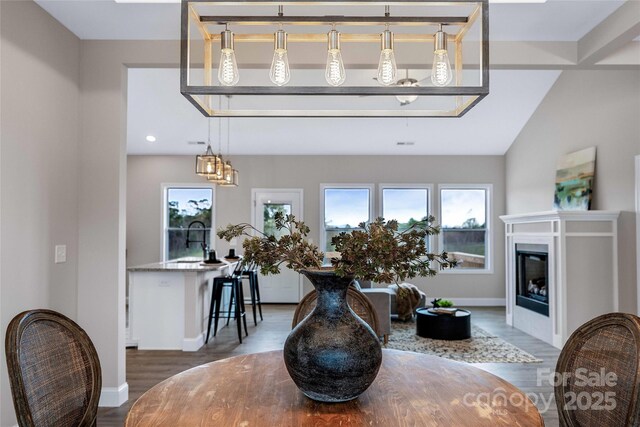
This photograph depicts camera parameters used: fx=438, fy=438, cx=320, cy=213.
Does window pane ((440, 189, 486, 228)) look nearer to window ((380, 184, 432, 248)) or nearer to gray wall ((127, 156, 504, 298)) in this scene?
gray wall ((127, 156, 504, 298))

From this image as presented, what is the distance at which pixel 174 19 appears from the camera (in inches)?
115

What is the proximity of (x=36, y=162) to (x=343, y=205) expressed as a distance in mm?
5475

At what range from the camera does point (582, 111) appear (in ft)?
17.2

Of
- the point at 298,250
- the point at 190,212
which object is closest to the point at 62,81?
the point at 298,250

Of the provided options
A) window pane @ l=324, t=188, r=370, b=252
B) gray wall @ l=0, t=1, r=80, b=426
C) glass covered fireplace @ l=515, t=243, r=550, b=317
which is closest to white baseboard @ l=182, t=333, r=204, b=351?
gray wall @ l=0, t=1, r=80, b=426

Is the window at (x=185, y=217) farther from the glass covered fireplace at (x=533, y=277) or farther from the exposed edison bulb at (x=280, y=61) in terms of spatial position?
the exposed edison bulb at (x=280, y=61)

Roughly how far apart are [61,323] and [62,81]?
7.18ft

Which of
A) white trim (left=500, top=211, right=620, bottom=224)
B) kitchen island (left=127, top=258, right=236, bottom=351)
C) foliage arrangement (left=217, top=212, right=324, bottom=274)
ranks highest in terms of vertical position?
white trim (left=500, top=211, right=620, bottom=224)

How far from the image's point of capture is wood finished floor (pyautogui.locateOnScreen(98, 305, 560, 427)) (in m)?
3.28

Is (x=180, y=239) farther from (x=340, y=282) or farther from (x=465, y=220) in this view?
(x=340, y=282)

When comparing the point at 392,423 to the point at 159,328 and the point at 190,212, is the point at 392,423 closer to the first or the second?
the point at 159,328

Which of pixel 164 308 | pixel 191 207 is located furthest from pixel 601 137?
pixel 191 207

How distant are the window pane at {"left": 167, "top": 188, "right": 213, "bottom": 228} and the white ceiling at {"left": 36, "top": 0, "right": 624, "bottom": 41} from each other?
4735 mm

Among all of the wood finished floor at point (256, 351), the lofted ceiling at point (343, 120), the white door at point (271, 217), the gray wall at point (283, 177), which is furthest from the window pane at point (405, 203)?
the wood finished floor at point (256, 351)
